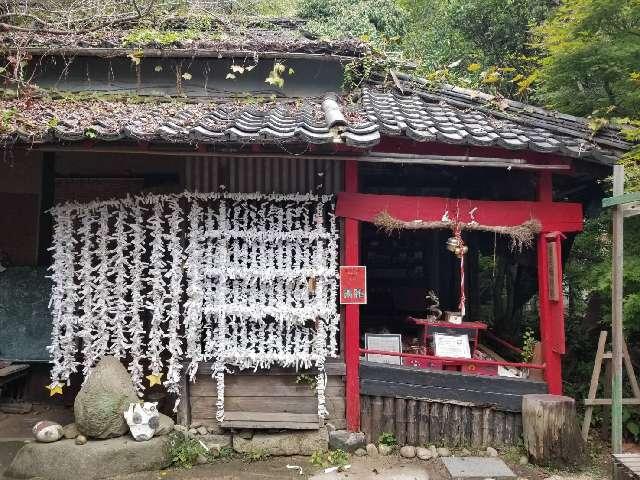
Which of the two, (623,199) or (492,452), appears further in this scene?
(492,452)

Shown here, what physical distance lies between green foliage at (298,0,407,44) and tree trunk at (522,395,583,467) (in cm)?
1076

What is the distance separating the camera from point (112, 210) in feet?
20.9

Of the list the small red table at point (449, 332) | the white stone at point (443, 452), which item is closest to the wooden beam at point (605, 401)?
the small red table at point (449, 332)

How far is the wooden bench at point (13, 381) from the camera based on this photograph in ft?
22.3

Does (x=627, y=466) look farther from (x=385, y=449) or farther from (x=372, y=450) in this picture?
(x=372, y=450)

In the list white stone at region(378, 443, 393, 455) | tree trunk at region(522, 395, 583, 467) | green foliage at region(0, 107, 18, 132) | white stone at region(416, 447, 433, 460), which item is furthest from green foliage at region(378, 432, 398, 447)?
green foliage at region(0, 107, 18, 132)

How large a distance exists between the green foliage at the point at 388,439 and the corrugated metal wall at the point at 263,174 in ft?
10.7

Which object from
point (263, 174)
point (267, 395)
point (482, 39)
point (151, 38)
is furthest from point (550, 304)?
point (482, 39)

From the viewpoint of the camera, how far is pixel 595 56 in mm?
7223

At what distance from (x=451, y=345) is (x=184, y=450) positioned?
3680mm

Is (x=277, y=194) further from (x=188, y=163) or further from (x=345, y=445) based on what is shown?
(x=345, y=445)

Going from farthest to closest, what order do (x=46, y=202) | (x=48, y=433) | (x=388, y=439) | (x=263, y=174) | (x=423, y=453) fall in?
(x=46, y=202) < (x=263, y=174) < (x=388, y=439) < (x=423, y=453) < (x=48, y=433)

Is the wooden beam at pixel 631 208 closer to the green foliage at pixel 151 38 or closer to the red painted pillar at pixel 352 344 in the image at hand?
the red painted pillar at pixel 352 344

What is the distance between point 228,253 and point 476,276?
21.5 ft
